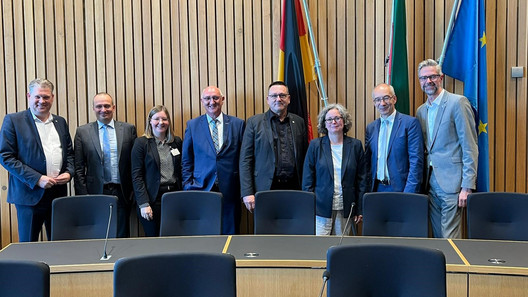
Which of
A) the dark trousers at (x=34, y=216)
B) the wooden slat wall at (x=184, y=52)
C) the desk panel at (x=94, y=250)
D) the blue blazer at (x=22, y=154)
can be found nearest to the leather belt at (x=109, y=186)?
the dark trousers at (x=34, y=216)

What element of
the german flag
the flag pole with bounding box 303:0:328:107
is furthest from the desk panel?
the flag pole with bounding box 303:0:328:107

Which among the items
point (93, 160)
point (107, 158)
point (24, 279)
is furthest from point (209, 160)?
point (24, 279)

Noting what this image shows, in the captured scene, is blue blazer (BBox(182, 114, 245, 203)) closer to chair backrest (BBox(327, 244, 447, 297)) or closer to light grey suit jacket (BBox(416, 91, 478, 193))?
light grey suit jacket (BBox(416, 91, 478, 193))

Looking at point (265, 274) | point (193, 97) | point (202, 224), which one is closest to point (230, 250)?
point (265, 274)

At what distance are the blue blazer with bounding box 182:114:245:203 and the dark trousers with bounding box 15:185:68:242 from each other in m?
1.20

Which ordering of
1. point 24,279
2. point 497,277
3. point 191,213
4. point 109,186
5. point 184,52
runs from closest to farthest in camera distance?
point 24,279, point 497,277, point 191,213, point 109,186, point 184,52

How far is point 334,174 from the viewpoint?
3.87 metres

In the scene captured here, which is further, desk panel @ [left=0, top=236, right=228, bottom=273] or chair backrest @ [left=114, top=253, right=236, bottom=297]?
desk panel @ [left=0, top=236, right=228, bottom=273]

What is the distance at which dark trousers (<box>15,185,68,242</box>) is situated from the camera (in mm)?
4074

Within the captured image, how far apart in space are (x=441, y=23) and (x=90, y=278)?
4185mm

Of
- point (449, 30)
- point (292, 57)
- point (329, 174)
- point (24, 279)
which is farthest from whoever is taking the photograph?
point (292, 57)

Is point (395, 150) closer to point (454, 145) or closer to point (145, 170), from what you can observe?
point (454, 145)

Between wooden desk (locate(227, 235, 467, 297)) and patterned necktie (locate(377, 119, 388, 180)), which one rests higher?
patterned necktie (locate(377, 119, 388, 180))

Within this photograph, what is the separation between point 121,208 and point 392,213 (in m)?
2.54
